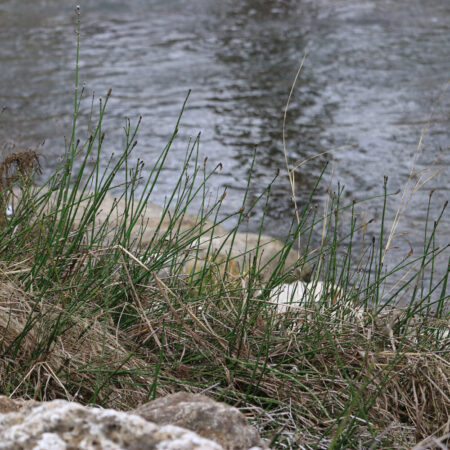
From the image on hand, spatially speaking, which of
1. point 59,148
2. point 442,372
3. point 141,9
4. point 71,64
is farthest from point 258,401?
point 141,9

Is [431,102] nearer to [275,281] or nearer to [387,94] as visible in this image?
[387,94]

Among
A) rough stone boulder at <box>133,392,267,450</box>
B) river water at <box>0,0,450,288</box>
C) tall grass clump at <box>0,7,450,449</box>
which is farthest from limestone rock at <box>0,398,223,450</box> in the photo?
river water at <box>0,0,450,288</box>

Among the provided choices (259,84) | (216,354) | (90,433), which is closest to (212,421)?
(90,433)

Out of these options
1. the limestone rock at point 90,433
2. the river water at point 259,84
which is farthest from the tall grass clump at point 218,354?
the river water at point 259,84

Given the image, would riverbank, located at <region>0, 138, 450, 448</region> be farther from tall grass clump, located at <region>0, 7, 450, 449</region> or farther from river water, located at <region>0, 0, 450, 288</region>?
river water, located at <region>0, 0, 450, 288</region>

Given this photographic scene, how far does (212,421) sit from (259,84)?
6341 millimetres

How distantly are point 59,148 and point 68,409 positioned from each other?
498 cm

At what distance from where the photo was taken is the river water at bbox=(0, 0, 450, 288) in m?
5.32

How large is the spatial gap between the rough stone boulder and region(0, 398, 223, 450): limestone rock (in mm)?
115

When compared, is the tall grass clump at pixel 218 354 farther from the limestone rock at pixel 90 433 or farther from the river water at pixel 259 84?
the river water at pixel 259 84

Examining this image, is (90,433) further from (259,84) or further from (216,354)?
(259,84)

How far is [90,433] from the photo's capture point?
41.2 inches

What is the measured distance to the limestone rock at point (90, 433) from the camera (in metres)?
1.02

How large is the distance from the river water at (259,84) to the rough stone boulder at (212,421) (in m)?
3.03
